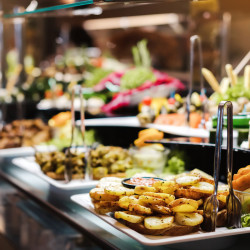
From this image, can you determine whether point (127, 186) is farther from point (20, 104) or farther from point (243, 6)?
point (243, 6)

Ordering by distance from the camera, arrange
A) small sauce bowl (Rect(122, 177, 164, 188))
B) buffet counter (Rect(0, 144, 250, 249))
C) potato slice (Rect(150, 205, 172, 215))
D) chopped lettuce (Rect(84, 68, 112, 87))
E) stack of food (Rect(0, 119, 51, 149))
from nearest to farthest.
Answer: potato slice (Rect(150, 205, 172, 215)) < buffet counter (Rect(0, 144, 250, 249)) < small sauce bowl (Rect(122, 177, 164, 188)) < stack of food (Rect(0, 119, 51, 149)) < chopped lettuce (Rect(84, 68, 112, 87))

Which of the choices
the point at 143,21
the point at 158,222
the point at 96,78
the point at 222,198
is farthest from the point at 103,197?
the point at 143,21

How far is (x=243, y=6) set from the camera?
6.32 m

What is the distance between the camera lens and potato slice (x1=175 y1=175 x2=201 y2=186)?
1.68 meters

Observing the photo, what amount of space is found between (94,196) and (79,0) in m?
0.72

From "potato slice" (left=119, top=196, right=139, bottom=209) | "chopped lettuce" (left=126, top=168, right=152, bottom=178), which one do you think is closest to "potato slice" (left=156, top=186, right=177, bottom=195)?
"potato slice" (left=119, top=196, right=139, bottom=209)

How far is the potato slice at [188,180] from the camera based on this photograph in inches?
66.3

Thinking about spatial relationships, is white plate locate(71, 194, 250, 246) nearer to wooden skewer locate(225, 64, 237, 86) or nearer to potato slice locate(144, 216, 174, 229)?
potato slice locate(144, 216, 174, 229)

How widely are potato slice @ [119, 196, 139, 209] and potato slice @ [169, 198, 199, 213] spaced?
0.12 metres

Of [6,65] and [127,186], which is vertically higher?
[6,65]

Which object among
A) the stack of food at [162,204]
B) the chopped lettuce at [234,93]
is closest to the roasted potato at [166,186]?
the stack of food at [162,204]

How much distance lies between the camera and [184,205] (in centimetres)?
153

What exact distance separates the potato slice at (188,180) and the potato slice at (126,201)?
198 mm

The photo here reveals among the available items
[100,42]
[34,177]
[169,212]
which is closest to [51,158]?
[34,177]
